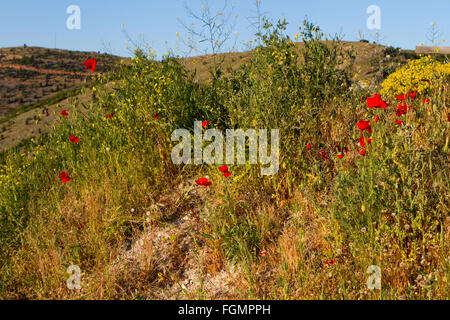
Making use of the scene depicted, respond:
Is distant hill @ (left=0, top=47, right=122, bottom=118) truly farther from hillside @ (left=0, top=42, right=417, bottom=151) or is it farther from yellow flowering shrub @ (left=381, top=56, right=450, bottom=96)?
yellow flowering shrub @ (left=381, top=56, right=450, bottom=96)

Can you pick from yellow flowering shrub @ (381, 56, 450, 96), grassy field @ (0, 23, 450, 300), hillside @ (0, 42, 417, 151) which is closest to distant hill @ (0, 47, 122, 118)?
hillside @ (0, 42, 417, 151)

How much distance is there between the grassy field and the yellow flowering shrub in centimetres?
13

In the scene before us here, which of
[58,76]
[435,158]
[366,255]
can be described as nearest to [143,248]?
[366,255]

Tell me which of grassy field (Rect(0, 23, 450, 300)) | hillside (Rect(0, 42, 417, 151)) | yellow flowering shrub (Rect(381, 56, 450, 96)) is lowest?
grassy field (Rect(0, 23, 450, 300))

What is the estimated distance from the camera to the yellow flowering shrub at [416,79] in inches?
173

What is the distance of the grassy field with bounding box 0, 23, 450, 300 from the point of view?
245 centimetres

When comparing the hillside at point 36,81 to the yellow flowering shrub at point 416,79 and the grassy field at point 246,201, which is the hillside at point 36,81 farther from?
the grassy field at point 246,201

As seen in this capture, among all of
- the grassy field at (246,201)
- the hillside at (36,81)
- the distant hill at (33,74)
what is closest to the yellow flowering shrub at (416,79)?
the grassy field at (246,201)

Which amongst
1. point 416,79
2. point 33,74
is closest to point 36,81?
point 33,74

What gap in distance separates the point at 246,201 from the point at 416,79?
2.75 meters

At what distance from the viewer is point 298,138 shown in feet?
12.0

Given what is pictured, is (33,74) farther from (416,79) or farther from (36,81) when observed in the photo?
(416,79)

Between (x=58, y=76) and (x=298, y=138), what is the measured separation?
34658mm

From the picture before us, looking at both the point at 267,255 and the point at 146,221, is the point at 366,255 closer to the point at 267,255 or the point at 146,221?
the point at 267,255
